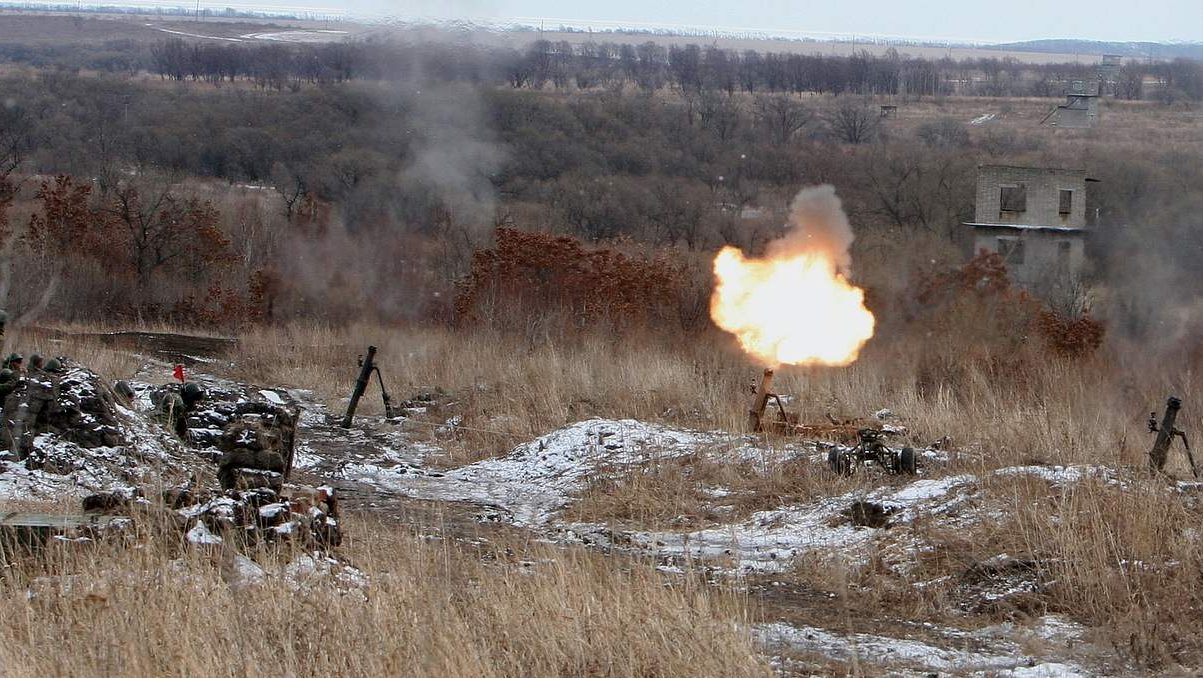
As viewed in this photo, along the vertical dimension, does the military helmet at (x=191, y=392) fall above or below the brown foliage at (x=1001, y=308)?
above

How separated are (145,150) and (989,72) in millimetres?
90869

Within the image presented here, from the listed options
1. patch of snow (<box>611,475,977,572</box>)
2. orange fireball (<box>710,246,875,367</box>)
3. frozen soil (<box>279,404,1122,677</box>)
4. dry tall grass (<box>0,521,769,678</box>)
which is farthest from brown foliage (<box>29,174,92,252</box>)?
dry tall grass (<box>0,521,769,678</box>)

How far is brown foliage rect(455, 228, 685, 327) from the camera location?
2691 centimetres

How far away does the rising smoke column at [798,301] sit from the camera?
16.0 m

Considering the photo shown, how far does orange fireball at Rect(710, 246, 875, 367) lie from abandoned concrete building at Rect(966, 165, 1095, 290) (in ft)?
91.4

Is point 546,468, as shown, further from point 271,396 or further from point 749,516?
point 271,396

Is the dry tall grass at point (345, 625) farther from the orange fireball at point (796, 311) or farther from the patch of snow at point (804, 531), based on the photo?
the orange fireball at point (796, 311)

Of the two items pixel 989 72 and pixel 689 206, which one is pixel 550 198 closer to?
pixel 689 206

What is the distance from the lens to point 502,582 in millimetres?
7000

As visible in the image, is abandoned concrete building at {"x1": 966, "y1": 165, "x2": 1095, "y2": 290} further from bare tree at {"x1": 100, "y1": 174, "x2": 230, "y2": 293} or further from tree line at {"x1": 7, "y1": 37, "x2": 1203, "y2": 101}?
bare tree at {"x1": 100, "y1": 174, "x2": 230, "y2": 293}

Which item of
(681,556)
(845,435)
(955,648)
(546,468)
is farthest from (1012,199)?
(955,648)

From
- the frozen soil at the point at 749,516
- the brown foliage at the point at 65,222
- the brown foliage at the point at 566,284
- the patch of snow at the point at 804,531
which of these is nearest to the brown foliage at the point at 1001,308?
the brown foliage at the point at 566,284

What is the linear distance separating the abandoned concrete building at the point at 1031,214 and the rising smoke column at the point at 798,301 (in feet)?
90.0

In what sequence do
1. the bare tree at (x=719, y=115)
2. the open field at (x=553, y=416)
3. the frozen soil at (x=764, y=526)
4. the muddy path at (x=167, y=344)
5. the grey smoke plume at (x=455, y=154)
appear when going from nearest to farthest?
the open field at (x=553, y=416)
the frozen soil at (x=764, y=526)
the muddy path at (x=167, y=344)
the grey smoke plume at (x=455, y=154)
the bare tree at (x=719, y=115)
